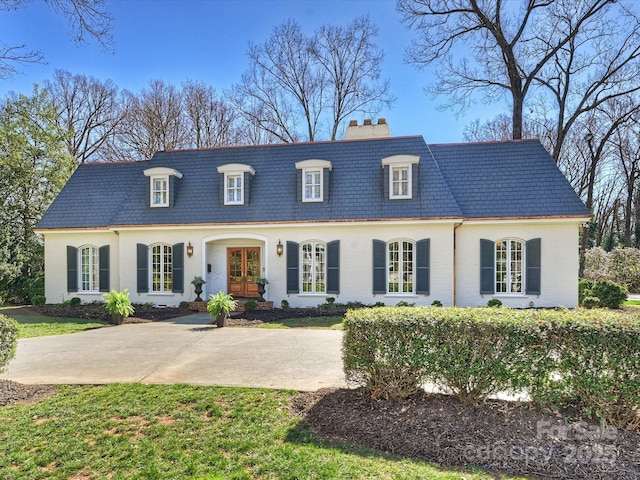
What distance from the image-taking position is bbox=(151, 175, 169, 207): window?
14505 mm

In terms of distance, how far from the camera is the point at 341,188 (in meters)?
13.7

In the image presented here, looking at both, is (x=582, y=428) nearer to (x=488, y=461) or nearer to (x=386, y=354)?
(x=488, y=461)

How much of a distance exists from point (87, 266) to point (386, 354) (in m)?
14.9

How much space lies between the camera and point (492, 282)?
1239cm

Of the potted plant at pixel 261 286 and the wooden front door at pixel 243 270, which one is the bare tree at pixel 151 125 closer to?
the wooden front door at pixel 243 270

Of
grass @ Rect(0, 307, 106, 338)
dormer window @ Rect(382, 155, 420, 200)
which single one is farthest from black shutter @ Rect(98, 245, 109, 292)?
dormer window @ Rect(382, 155, 420, 200)

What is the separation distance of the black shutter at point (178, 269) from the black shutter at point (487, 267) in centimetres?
1112

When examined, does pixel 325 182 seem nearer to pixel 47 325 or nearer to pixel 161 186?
pixel 161 186

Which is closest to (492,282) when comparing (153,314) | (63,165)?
(153,314)

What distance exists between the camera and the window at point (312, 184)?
13.7 meters

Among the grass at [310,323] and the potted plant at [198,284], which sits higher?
the potted plant at [198,284]

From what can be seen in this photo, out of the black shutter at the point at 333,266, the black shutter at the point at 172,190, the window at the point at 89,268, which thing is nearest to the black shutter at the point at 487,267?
the black shutter at the point at 333,266

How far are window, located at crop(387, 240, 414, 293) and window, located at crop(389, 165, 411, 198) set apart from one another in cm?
177

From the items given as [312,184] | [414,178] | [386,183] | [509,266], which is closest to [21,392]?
[312,184]
